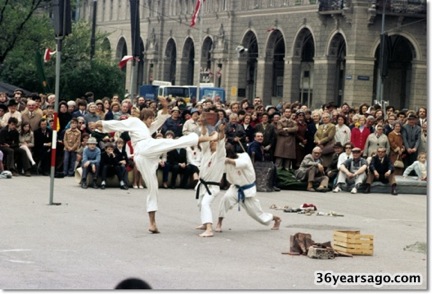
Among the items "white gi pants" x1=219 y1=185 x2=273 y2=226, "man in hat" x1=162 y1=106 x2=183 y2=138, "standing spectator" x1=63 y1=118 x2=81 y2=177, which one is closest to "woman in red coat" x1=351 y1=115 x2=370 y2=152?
"man in hat" x1=162 y1=106 x2=183 y2=138

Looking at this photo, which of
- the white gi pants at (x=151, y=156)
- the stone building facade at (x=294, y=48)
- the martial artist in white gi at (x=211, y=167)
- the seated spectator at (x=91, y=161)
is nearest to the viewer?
Answer: the white gi pants at (x=151, y=156)

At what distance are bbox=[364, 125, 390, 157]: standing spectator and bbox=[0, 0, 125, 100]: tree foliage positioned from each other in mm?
25215

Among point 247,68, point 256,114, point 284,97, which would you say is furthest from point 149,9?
point 256,114

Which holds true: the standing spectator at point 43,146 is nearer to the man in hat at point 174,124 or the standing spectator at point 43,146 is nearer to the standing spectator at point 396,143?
the man in hat at point 174,124

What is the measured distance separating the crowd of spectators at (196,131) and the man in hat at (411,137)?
2cm

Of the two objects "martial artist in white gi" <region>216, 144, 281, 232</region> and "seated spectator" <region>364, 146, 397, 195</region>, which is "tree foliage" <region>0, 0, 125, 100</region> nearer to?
"seated spectator" <region>364, 146, 397, 195</region>

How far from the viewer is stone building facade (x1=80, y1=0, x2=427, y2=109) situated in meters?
66.0

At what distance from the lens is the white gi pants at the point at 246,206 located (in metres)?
19.0

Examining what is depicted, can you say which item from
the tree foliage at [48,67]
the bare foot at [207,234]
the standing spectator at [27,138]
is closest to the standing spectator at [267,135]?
the standing spectator at [27,138]

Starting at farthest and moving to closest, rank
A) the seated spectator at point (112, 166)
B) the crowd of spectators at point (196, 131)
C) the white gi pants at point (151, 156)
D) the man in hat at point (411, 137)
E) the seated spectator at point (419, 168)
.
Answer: the man in hat at point (411, 137)
the seated spectator at point (419, 168)
the crowd of spectators at point (196, 131)
the seated spectator at point (112, 166)
the white gi pants at point (151, 156)

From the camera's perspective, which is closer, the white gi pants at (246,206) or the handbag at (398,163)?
the white gi pants at (246,206)

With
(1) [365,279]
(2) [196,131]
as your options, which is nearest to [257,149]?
(2) [196,131]

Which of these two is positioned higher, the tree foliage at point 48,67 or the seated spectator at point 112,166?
the tree foliage at point 48,67

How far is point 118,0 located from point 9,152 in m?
73.3
